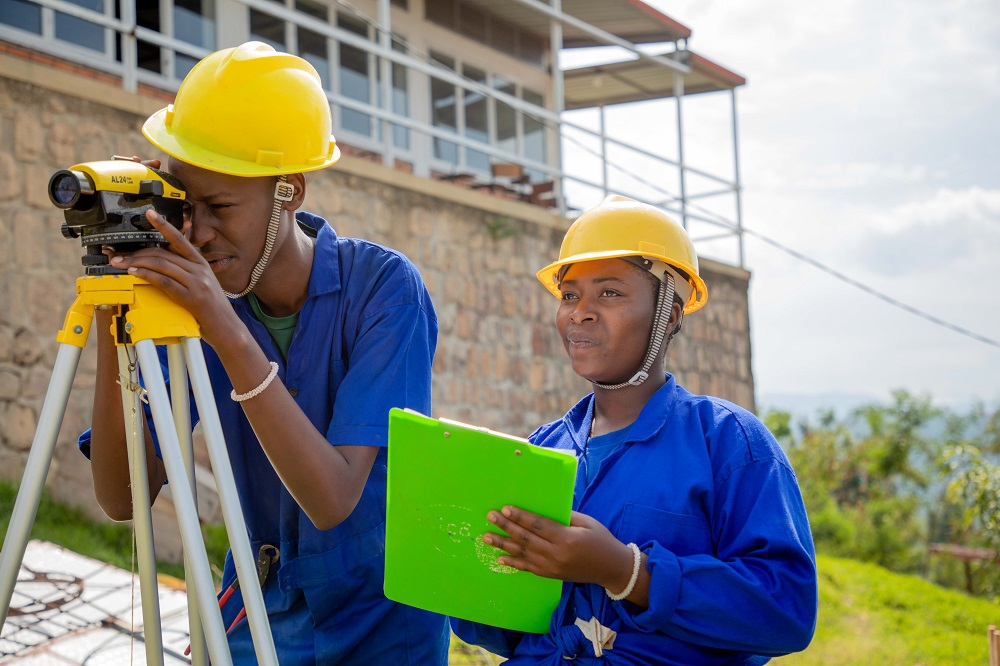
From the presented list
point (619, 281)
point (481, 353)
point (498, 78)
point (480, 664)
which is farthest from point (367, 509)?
point (498, 78)

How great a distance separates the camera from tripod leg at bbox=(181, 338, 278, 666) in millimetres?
1567

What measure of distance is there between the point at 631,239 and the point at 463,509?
0.75m

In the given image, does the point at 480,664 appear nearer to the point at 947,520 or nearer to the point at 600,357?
the point at 600,357

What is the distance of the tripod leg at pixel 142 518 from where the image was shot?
156 centimetres

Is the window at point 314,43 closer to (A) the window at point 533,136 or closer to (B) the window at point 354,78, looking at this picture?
(B) the window at point 354,78

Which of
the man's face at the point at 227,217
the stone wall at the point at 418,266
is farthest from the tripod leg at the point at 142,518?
the stone wall at the point at 418,266

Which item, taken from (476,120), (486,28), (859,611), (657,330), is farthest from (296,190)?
(486,28)

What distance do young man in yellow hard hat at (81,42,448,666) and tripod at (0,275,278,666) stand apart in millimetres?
74

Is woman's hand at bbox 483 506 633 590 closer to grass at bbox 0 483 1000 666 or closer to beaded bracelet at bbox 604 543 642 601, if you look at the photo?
beaded bracelet at bbox 604 543 642 601

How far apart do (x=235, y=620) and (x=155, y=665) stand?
0.42 metres

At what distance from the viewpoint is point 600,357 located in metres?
2.09

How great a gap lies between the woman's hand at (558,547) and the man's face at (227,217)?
0.70 meters

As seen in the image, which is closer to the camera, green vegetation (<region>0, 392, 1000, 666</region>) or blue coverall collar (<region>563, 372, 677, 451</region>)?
blue coverall collar (<region>563, 372, 677, 451</region>)

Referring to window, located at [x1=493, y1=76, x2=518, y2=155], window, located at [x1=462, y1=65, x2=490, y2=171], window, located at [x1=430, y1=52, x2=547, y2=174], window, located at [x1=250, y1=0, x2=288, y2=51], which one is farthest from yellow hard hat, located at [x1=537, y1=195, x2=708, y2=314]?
window, located at [x1=493, y1=76, x2=518, y2=155]
